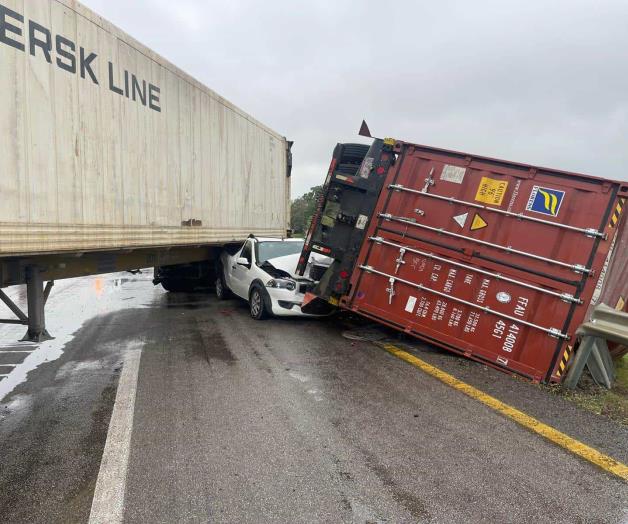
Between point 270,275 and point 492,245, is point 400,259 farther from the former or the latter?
point 270,275

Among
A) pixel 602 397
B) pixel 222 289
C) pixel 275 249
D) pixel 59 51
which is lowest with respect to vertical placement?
pixel 222 289

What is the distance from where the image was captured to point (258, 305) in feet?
28.3

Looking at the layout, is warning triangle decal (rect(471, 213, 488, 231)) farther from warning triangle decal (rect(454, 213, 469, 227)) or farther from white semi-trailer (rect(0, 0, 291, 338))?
white semi-trailer (rect(0, 0, 291, 338))

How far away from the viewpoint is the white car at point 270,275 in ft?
27.0

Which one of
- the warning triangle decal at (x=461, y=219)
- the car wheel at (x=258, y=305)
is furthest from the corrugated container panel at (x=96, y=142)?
the warning triangle decal at (x=461, y=219)

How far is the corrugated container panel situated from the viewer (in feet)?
13.0

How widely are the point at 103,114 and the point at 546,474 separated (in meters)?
5.38

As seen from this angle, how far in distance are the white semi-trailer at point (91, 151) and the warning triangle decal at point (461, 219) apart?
4093 mm

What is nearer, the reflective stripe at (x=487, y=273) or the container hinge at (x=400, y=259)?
the reflective stripe at (x=487, y=273)

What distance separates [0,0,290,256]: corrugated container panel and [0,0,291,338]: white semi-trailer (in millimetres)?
12

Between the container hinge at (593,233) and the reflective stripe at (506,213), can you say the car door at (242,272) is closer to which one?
the reflective stripe at (506,213)

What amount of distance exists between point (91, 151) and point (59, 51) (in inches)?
39.1

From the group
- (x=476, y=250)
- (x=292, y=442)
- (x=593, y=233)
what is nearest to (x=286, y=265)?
(x=476, y=250)

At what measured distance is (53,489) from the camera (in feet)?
10.0
